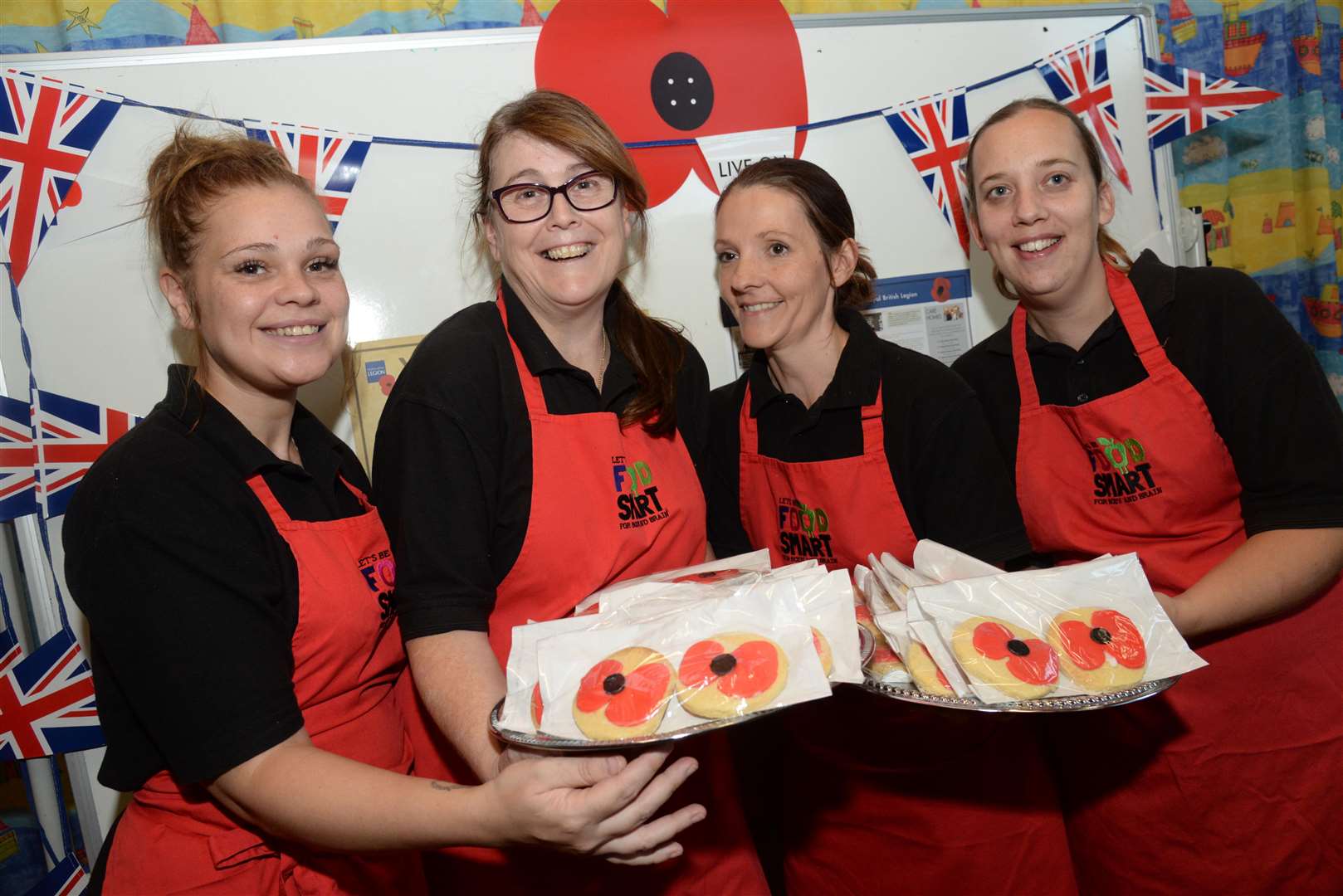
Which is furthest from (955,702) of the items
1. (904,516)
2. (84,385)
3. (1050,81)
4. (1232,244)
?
(1232,244)

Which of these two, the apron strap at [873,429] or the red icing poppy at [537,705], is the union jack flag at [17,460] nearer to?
the red icing poppy at [537,705]

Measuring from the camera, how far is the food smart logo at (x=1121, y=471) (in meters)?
1.42

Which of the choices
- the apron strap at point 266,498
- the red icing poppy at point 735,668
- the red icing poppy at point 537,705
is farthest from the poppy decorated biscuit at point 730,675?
the apron strap at point 266,498

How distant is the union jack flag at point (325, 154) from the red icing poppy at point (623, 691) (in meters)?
1.23

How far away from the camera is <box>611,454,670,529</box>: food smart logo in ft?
4.30

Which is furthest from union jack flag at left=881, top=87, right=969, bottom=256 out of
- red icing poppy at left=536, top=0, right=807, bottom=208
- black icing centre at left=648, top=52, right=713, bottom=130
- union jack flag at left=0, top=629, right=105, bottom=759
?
union jack flag at left=0, top=629, right=105, bottom=759

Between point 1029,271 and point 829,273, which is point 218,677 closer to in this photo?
point 829,273

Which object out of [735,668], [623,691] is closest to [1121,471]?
[735,668]

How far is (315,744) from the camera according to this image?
118cm

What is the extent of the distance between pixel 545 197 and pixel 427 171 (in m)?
0.61

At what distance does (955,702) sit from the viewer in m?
0.99

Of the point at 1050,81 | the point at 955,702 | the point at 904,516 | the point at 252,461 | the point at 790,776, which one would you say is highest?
the point at 1050,81

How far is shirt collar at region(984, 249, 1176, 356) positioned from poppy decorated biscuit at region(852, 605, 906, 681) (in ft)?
2.16

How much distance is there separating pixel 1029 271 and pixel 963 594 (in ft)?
2.33
